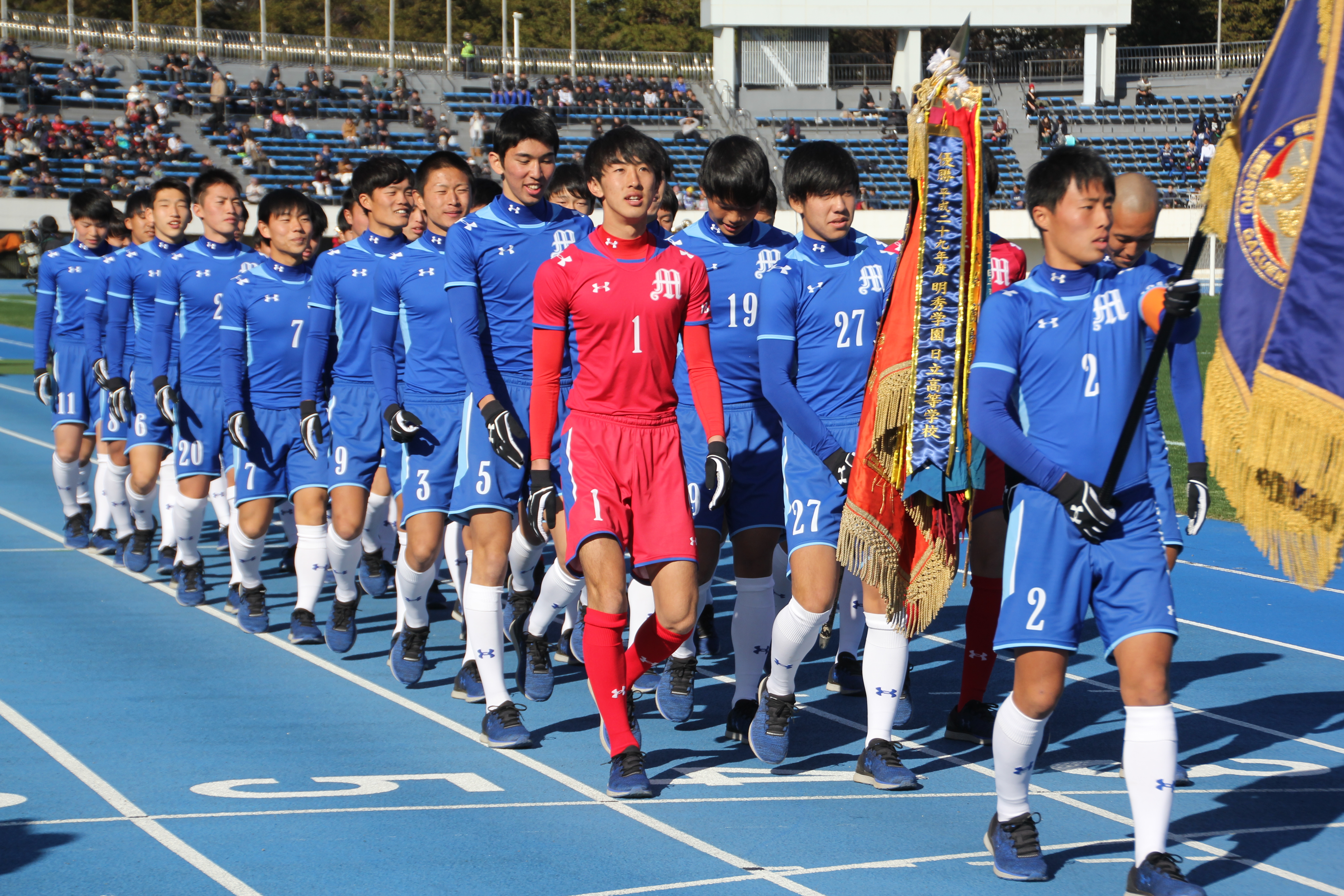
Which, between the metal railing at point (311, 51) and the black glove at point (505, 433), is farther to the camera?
the metal railing at point (311, 51)

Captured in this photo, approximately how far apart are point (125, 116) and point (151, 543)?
33907 mm

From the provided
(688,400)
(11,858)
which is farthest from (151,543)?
(11,858)

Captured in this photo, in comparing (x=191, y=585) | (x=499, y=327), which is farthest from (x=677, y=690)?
(x=191, y=585)

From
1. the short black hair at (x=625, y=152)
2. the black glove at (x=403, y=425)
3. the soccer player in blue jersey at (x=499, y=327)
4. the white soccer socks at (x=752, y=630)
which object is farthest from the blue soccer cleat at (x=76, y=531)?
the short black hair at (x=625, y=152)

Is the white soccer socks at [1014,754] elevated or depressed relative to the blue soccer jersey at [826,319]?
depressed

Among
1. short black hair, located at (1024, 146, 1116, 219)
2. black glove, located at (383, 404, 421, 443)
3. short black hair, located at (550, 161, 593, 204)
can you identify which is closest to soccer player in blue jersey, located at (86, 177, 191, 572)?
short black hair, located at (550, 161, 593, 204)

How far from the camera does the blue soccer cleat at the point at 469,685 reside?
692cm

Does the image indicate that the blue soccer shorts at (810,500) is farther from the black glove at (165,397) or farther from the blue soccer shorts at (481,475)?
the black glove at (165,397)

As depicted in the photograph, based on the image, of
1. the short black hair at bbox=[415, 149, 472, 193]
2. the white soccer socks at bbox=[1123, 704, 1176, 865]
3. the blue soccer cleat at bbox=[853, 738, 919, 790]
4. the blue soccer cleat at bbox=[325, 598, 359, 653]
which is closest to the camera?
the white soccer socks at bbox=[1123, 704, 1176, 865]

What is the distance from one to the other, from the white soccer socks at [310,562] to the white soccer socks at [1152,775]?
504 centimetres

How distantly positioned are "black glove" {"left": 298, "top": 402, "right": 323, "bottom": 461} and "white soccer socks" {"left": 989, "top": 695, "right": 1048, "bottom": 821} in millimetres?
4313

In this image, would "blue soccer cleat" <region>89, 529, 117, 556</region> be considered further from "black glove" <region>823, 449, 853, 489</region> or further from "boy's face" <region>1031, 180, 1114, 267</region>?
"boy's face" <region>1031, 180, 1114, 267</region>

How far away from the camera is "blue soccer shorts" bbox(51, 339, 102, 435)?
11406 millimetres

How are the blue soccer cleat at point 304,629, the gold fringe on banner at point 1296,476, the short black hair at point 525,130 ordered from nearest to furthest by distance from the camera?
the gold fringe on banner at point 1296,476 < the short black hair at point 525,130 < the blue soccer cleat at point 304,629
